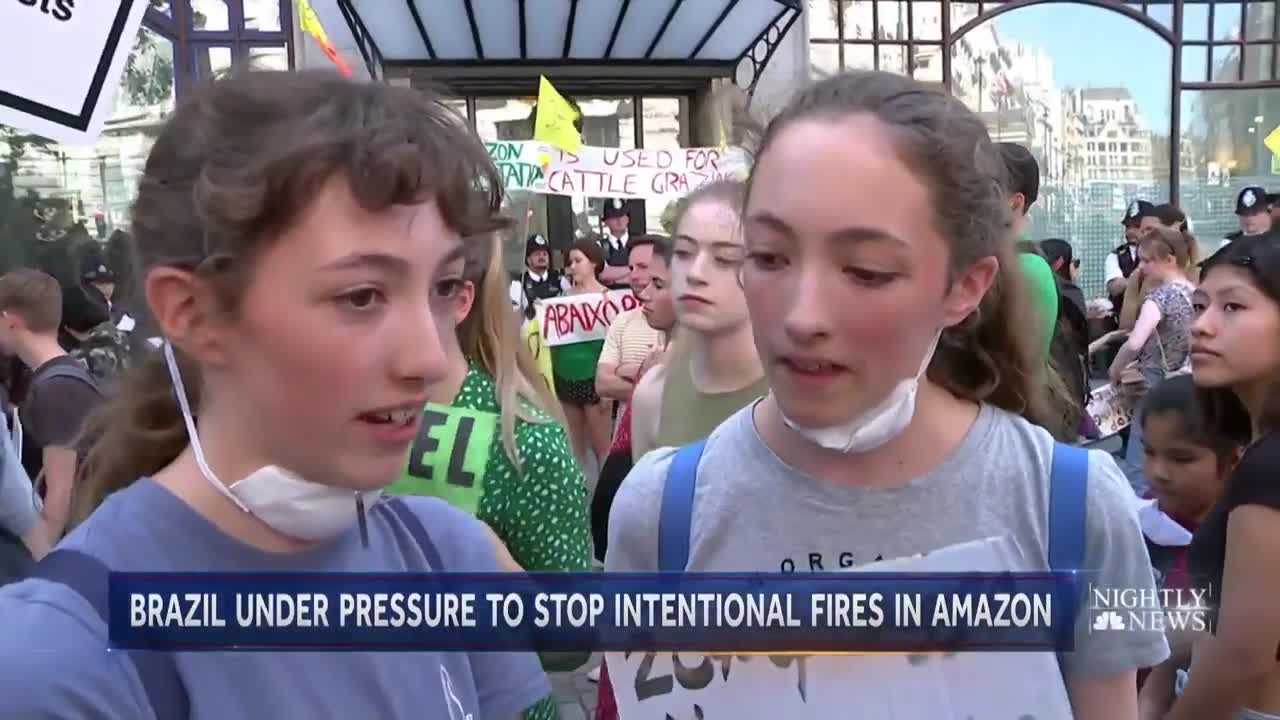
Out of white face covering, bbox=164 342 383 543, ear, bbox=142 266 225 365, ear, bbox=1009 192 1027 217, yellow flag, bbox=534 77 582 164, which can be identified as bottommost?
white face covering, bbox=164 342 383 543

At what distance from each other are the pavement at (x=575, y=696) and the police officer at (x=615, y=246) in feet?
12.6

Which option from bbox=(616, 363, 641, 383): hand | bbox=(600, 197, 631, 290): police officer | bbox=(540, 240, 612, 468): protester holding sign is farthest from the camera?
bbox=(600, 197, 631, 290): police officer

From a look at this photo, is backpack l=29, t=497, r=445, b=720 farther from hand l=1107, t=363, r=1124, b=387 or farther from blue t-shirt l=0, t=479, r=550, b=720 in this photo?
hand l=1107, t=363, r=1124, b=387

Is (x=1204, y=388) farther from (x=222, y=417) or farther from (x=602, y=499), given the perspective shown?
(x=222, y=417)

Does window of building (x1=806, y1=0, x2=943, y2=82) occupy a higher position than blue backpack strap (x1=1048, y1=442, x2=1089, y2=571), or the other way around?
window of building (x1=806, y1=0, x2=943, y2=82)

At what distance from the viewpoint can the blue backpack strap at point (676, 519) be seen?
4.13ft

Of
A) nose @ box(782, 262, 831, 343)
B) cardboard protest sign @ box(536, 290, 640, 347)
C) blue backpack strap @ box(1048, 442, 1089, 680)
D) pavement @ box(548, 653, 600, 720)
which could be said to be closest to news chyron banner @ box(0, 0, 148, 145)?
nose @ box(782, 262, 831, 343)

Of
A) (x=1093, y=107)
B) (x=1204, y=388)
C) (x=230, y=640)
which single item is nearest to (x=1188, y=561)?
(x=1204, y=388)

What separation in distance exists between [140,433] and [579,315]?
4.98m

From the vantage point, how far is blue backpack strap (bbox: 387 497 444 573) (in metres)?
1.20

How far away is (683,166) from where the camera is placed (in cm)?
652

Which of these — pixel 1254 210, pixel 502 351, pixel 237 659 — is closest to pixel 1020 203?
pixel 502 351

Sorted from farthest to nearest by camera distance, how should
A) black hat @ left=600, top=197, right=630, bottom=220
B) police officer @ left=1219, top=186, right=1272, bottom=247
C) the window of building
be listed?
the window of building < black hat @ left=600, top=197, right=630, bottom=220 < police officer @ left=1219, top=186, right=1272, bottom=247

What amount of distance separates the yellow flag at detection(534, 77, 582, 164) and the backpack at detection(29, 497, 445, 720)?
5566 mm
